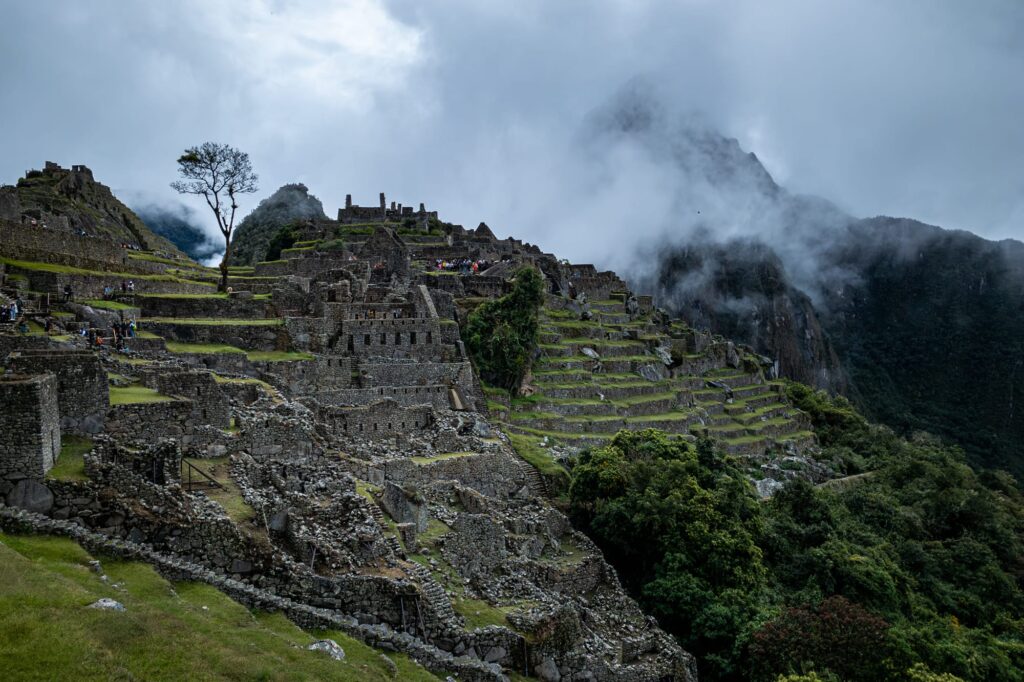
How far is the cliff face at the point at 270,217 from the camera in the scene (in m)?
62.1

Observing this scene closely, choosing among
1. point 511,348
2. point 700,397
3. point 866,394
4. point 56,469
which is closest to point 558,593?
point 56,469

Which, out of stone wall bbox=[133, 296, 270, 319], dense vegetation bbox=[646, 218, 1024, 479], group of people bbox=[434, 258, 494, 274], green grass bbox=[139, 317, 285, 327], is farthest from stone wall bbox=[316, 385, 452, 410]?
dense vegetation bbox=[646, 218, 1024, 479]

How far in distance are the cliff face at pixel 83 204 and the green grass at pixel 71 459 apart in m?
27.3

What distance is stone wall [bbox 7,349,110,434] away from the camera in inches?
513

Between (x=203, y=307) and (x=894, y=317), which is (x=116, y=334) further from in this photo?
(x=894, y=317)

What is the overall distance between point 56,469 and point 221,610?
4157 millimetres

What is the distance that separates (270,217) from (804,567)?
61421 mm

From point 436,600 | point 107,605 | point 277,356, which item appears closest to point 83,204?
point 277,356

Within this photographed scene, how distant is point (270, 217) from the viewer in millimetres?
71562

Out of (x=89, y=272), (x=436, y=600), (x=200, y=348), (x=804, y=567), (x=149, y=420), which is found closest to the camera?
(x=149, y=420)

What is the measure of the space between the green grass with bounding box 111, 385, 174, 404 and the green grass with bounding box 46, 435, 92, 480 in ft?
5.01

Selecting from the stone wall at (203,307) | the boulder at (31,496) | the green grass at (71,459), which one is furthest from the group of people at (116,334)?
the boulder at (31,496)

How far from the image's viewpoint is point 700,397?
4872 cm

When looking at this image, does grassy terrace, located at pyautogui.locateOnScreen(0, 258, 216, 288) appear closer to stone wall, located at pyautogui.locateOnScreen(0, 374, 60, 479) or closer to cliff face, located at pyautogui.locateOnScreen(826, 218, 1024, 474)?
stone wall, located at pyautogui.locateOnScreen(0, 374, 60, 479)
